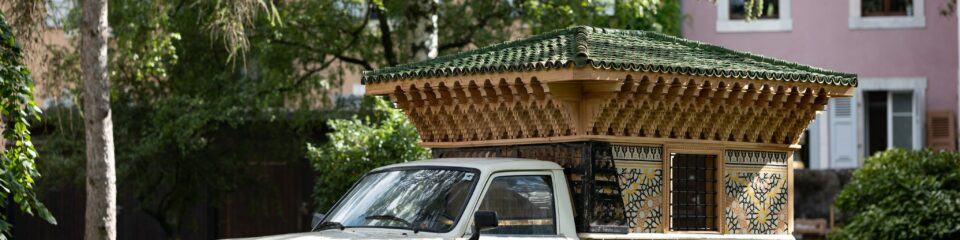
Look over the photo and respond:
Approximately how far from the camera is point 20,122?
11.6 metres

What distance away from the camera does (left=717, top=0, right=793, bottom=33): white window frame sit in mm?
27812

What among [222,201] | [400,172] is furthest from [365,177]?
[222,201]

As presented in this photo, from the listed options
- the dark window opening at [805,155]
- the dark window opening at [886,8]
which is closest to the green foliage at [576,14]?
the dark window opening at [805,155]

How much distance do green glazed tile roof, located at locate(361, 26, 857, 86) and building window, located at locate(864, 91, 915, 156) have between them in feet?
54.7

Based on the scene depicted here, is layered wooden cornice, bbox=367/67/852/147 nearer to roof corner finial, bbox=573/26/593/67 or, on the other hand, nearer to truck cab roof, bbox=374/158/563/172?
roof corner finial, bbox=573/26/593/67

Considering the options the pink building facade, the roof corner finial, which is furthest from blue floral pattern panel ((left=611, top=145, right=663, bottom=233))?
the pink building facade

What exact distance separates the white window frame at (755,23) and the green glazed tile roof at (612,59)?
1626cm

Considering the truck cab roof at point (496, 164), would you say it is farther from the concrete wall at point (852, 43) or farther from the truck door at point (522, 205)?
the concrete wall at point (852, 43)

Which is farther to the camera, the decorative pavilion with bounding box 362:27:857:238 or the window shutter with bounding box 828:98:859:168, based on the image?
the window shutter with bounding box 828:98:859:168

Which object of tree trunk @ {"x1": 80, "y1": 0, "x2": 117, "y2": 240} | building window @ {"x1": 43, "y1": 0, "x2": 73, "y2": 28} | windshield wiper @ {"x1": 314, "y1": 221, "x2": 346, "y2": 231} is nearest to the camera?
windshield wiper @ {"x1": 314, "y1": 221, "x2": 346, "y2": 231}

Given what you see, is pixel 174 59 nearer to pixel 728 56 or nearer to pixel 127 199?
pixel 127 199

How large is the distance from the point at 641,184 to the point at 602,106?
71 cm

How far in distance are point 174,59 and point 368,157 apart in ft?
16.3

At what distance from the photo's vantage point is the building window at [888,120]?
91.0ft
